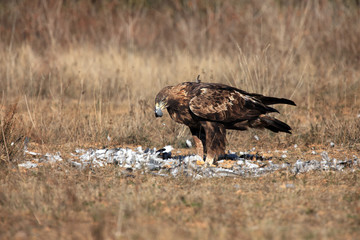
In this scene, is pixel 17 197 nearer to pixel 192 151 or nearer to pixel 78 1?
pixel 192 151

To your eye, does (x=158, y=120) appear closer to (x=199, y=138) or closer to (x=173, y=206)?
(x=199, y=138)

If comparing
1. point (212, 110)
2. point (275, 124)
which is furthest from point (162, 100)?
point (275, 124)

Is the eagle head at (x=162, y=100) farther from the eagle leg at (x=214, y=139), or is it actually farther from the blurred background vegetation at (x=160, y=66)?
the blurred background vegetation at (x=160, y=66)

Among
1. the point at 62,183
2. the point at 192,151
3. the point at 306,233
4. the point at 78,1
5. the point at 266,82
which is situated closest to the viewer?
the point at 306,233

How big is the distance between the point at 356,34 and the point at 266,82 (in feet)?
16.5

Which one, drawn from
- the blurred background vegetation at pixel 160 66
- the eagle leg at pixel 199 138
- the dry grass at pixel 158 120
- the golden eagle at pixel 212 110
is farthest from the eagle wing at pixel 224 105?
the blurred background vegetation at pixel 160 66

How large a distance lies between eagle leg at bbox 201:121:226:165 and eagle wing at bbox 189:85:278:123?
0.36 feet

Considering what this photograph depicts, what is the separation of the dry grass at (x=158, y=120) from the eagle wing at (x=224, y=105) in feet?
2.98

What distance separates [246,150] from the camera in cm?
768

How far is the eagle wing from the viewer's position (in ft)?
19.1

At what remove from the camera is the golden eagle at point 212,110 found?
19.3 feet

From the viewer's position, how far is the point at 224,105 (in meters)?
6.03

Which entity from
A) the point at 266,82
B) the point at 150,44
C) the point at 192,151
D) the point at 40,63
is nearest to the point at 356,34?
the point at 266,82

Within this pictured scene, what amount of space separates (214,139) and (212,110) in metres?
0.38
